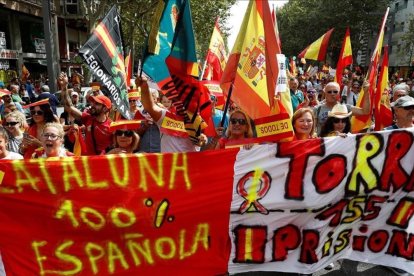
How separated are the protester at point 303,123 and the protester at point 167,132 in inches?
35.4

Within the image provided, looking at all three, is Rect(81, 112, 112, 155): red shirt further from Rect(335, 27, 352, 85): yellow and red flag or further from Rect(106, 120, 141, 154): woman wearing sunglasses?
Rect(335, 27, 352, 85): yellow and red flag

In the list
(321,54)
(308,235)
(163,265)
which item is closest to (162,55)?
(163,265)

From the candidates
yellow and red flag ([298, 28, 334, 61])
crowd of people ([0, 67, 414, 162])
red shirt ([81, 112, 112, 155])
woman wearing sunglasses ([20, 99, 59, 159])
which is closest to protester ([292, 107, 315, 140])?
crowd of people ([0, 67, 414, 162])

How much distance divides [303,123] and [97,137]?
226 cm

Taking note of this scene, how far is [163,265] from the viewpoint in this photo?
327 cm

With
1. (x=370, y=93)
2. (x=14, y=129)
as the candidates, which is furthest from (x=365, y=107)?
(x=14, y=129)

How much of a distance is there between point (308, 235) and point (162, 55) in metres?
1.94

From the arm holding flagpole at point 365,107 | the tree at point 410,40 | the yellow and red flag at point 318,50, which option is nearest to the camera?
the arm holding flagpole at point 365,107

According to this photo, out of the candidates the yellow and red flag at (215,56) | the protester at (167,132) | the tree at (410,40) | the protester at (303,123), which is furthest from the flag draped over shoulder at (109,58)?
the tree at (410,40)

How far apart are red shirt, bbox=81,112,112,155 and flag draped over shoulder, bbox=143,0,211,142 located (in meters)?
1.39

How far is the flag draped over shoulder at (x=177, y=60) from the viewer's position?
334 cm

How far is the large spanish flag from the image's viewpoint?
10.4 ft

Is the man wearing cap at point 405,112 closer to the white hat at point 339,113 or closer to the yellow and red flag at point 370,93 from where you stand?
the white hat at point 339,113

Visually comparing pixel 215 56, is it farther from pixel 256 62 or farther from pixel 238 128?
pixel 256 62
